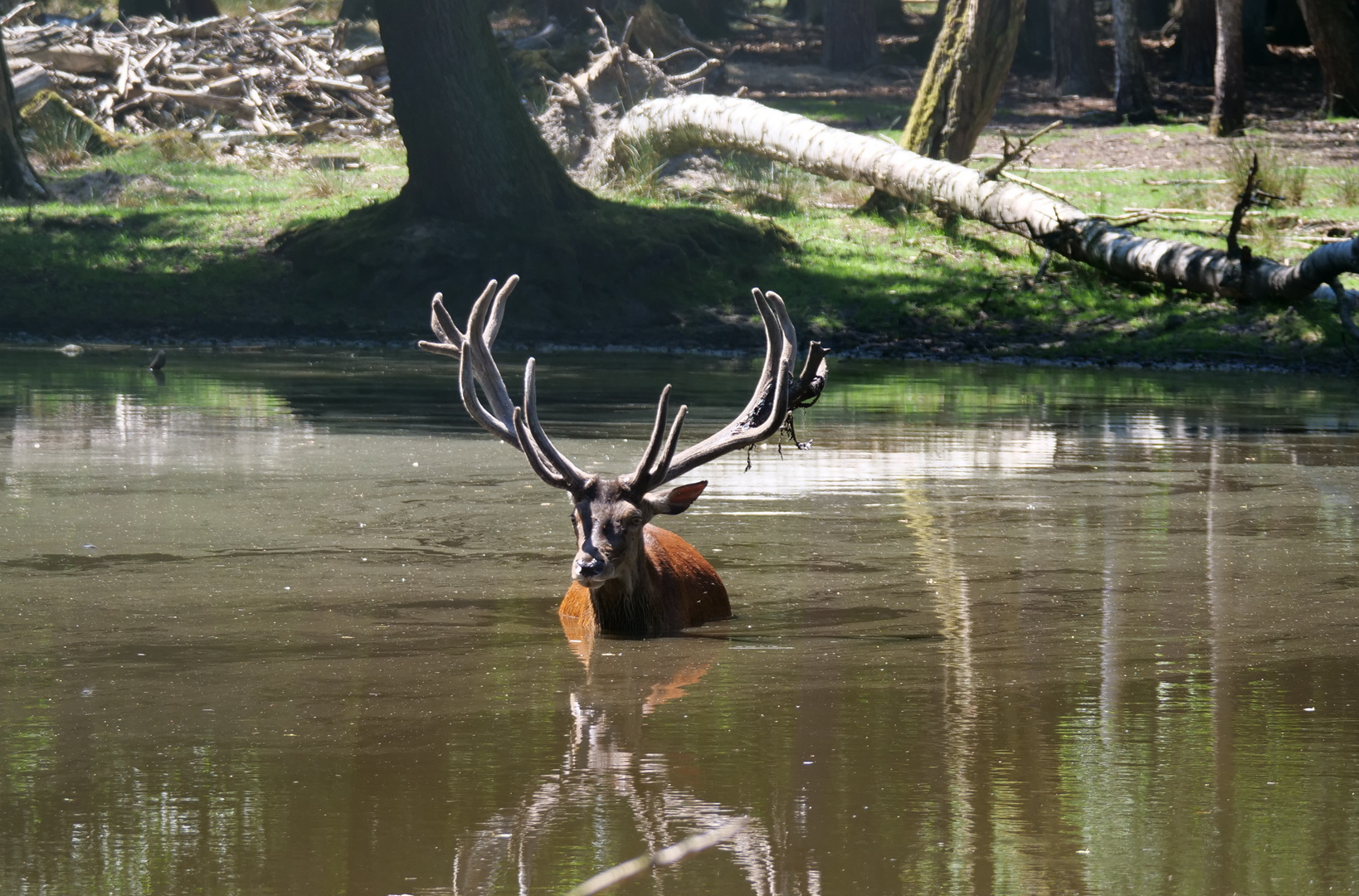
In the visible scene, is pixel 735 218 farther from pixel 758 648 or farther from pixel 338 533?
pixel 758 648

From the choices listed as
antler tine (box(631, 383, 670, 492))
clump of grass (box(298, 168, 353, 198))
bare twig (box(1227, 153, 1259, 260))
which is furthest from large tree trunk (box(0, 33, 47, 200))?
antler tine (box(631, 383, 670, 492))

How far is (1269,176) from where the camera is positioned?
70.9ft

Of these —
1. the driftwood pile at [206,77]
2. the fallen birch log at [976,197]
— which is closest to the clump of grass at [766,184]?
the fallen birch log at [976,197]

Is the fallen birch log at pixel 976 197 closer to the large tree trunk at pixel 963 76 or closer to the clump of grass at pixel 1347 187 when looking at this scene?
the large tree trunk at pixel 963 76

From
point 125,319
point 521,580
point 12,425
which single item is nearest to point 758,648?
point 521,580

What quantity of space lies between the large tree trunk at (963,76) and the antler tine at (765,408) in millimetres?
14280

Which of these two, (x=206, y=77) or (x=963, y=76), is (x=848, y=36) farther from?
(x=963, y=76)

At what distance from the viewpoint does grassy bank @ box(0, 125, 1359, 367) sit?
18.7m

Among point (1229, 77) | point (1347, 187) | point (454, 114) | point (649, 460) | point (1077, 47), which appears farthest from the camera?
point (1077, 47)

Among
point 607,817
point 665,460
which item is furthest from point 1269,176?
point 607,817

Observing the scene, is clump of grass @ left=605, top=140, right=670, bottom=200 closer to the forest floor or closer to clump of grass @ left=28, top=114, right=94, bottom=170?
the forest floor

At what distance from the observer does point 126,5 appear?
36000 millimetres

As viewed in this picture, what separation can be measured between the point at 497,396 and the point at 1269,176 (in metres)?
15.8

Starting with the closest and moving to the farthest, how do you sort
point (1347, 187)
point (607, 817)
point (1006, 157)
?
1. point (607, 817)
2. point (1006, 157)
3. point (1347, 187)
